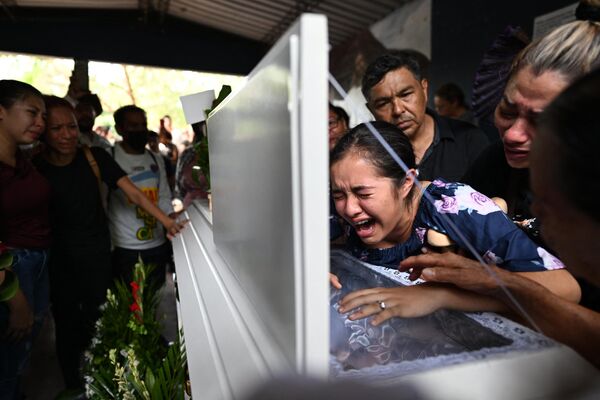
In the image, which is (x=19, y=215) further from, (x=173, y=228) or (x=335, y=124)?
(x=335, y=124)

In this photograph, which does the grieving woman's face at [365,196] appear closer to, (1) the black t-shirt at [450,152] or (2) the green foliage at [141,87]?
(1) the black t-shirt at [450,152]

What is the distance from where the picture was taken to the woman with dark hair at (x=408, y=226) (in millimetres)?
760

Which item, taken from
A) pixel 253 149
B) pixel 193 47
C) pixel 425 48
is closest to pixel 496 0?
pixel 425 48

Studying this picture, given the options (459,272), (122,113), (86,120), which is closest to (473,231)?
(459,272)

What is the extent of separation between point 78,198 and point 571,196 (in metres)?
2.23

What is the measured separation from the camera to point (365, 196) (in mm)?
1078

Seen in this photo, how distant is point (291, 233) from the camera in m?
0.46

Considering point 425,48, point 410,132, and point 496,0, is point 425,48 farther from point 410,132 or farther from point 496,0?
Answer: point 410,132

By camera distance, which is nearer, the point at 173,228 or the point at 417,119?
the point at 417,119

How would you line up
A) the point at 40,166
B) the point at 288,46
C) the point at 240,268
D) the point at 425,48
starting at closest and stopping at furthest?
the point at 288,46 < the point at 240,268 < the point at 40,166 < the point at 425,48

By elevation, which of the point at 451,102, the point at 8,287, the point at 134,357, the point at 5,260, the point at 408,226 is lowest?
the point at 134,357

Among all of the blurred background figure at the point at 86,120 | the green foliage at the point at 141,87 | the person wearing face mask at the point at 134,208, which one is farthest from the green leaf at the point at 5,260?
the green foliage at the point at 141,87

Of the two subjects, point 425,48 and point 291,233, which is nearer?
point 291,233

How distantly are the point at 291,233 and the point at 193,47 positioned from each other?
905 centimetres
